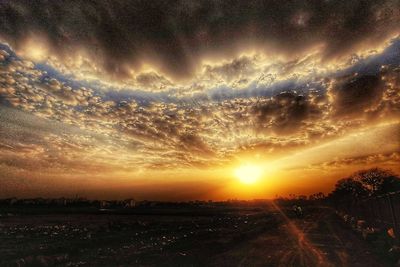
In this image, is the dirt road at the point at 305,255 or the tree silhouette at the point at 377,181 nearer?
the dirt road at the point at 305,255

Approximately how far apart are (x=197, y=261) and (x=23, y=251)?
11.5 m

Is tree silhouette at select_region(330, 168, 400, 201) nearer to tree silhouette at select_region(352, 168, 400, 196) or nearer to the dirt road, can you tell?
tree silhouette at select_region(352, 168, 400, 196)

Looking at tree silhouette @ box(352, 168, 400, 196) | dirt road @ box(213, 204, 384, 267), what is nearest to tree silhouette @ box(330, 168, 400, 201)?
tree silhouette @ box(352, 168, 400, 196)

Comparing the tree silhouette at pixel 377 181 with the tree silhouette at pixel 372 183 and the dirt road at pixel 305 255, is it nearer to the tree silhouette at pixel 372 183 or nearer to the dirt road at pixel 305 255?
the tree silhouette at pixel 372 183

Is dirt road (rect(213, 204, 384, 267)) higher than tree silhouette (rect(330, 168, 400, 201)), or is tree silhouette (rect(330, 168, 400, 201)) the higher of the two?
tree silhouette (rect(330, 168, 400, 201))

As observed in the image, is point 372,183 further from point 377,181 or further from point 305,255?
point 305,255

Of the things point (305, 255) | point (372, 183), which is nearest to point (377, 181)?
point (372, 183)

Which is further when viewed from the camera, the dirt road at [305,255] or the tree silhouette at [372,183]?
the tree silhouette at [372,183]

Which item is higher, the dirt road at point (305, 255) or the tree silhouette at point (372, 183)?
the tree silhouette at point (372, 183)

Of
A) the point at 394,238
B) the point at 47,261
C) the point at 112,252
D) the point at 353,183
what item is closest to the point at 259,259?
the point at 394,238

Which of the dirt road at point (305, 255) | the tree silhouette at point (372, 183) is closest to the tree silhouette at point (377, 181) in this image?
the tree silhouette at point (372, 183)

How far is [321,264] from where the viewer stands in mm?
13320

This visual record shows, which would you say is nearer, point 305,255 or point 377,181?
point 305,255

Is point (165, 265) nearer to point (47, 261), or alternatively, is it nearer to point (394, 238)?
point (47, 261)
